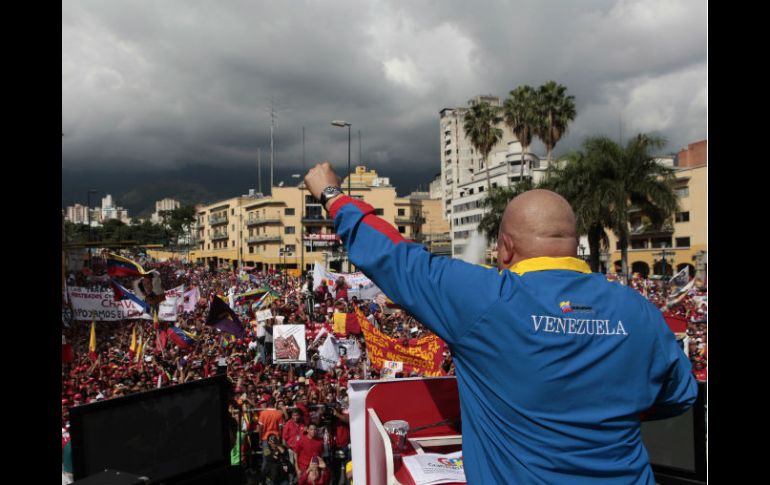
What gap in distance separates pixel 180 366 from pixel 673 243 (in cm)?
5035

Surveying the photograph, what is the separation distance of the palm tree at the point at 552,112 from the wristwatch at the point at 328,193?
1434 inches

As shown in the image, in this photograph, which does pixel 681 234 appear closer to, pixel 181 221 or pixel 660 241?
pixel 660 241

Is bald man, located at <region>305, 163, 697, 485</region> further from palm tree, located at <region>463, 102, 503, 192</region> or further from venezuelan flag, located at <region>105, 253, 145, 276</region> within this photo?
palm tree, located at <region>463, 102, 503, 192</region>

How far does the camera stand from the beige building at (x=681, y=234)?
156 feet

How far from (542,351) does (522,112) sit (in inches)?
1486

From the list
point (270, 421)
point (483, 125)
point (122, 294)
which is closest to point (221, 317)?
point (122, 294)

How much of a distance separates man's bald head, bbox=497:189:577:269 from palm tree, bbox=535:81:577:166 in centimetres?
3631

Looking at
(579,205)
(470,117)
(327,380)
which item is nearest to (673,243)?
(470,117)

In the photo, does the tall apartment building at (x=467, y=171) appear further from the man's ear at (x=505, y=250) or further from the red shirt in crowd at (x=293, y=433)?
the man's ear at (x=505, y=250)

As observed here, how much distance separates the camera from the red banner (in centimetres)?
826

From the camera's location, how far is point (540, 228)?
1.73 meters

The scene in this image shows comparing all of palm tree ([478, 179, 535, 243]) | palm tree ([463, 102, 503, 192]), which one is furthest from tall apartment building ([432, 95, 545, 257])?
palm tree ([478, 179, 535, 243])

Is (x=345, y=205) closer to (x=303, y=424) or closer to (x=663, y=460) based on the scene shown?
(x=663, y=460)

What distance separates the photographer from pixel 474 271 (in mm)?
1610
